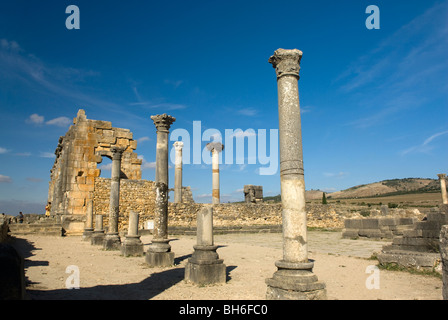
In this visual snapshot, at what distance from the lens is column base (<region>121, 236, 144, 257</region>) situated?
33.1 feet

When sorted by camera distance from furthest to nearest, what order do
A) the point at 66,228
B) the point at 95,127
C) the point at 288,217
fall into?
the point at 95,127
the point at 66,228
the point at 288,217

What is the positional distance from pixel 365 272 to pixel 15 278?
701cm

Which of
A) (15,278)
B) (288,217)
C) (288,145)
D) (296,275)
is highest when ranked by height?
(288,145)

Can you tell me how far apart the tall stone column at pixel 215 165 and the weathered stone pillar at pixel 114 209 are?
12.5 meters

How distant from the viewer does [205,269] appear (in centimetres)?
640

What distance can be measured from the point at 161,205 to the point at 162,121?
2.58 m

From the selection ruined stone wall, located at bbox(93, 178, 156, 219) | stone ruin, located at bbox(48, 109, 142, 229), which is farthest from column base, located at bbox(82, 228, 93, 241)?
ruined stone wall, located at bbox(93, 178, 156, 219)

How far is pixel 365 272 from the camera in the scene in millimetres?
7297

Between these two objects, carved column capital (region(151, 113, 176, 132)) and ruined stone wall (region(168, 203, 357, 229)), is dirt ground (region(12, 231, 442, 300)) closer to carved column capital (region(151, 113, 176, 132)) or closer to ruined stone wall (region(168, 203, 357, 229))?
carved column capital (region(151, 113, 176, 132))

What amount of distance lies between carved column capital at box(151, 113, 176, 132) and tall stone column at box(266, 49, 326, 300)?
4.71 meters

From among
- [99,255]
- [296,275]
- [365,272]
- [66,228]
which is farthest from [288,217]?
[66,228]
